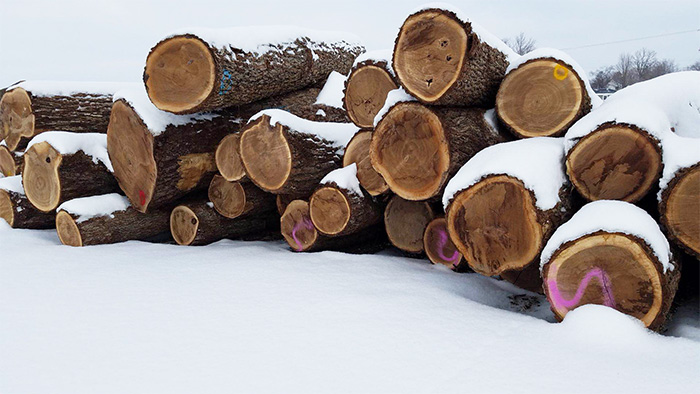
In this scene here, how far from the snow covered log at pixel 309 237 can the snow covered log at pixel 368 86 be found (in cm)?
76

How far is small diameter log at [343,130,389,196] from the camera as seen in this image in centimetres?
314

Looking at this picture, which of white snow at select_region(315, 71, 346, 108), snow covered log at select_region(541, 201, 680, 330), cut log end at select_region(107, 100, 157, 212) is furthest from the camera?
white snow at select_region(315, 71, 346, 108)

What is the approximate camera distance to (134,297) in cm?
243

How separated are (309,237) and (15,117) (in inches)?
121

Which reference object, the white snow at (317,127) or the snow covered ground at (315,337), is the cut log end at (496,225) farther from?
the white snow at (317,127)

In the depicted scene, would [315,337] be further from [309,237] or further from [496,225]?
[309,237]

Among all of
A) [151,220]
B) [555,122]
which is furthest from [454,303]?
[151,220]

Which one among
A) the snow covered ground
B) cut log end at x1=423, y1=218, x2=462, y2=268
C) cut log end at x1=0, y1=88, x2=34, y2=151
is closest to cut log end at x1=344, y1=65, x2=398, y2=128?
cut log end at x1=423, y1=218, x2=462, y2=268

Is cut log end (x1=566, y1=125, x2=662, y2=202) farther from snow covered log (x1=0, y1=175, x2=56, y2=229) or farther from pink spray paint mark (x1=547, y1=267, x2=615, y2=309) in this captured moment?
snow covered log (x1=0, y1=175, x2=56, y2=229)

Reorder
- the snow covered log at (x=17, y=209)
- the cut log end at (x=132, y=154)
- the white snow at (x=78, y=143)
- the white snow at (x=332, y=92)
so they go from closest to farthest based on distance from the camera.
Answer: the cut log end at (x=132, y=154) < the white snow at (x=78, y=143) < the snow covered log at (x=17, y=209) < the white snow at (x=332, y=92)

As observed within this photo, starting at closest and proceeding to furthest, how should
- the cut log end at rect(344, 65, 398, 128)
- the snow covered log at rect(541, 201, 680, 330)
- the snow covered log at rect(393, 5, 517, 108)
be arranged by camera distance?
the snow covered log at rect(541, 201, 680, 330), the snow covered log at rect(393, 5, 517, 108), the cut log end at rect(344, 65, 398, 128)

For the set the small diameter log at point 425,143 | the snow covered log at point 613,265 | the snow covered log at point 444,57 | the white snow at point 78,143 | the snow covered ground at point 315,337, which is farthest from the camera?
the white snow at point 78,143

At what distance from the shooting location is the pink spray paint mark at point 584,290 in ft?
6.38

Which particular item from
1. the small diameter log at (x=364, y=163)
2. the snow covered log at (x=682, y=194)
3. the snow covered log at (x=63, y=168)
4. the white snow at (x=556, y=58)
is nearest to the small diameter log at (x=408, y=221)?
the small diameter log at (x=364, y=163)
